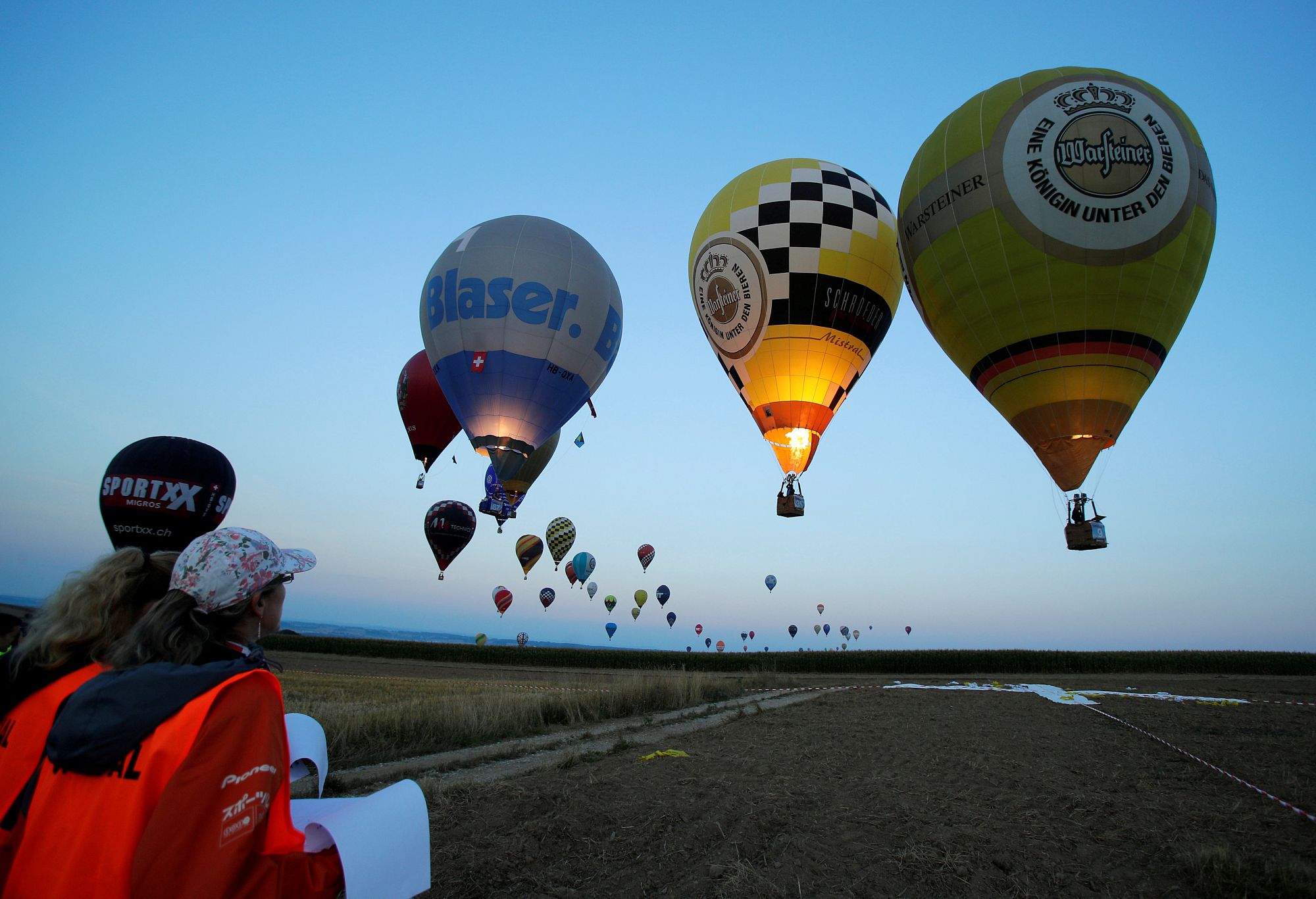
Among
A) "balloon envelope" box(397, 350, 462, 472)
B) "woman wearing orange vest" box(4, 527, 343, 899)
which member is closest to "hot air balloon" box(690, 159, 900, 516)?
"balloon envelope" box(397, 350, 462, 472)

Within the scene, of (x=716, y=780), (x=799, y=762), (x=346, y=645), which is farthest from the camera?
(x=346, y=645)

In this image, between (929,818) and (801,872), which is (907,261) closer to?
(929,818)

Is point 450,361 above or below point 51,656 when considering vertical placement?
above

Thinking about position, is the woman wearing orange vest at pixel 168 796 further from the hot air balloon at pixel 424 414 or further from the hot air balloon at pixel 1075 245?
the hot air balloon at pixel 424 414

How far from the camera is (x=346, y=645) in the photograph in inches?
1971

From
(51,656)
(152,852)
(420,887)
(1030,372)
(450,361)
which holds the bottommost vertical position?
(420,887)

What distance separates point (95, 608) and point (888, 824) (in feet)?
16.4

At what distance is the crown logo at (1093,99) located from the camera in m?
11.2

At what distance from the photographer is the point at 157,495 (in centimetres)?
813

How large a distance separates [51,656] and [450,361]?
1578 centimetres

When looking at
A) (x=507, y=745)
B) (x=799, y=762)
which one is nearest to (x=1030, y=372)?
(x=799, y=762)

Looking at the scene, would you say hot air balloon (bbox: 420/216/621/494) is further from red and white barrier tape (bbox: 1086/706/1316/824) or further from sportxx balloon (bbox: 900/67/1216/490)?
red and white barrier tape (bbox: 1086/706/1316/824)

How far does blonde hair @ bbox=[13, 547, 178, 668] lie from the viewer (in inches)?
72.9

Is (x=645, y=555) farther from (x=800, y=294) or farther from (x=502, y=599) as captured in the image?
(x=800, y=294)
